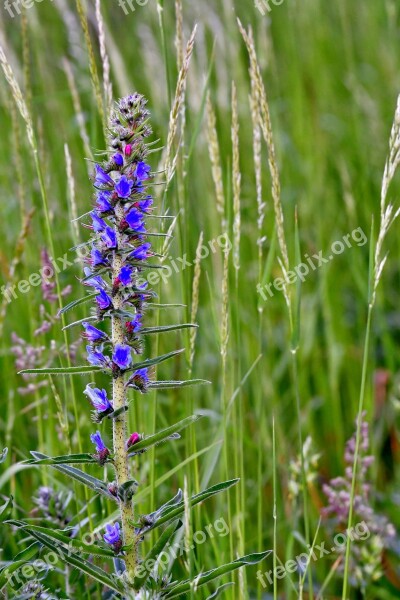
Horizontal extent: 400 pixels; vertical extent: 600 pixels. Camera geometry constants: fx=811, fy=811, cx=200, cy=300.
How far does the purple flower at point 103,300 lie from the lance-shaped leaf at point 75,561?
42 cm

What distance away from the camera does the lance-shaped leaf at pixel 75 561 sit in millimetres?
1462

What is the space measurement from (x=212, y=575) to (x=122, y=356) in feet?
1.43

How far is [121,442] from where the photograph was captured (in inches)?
60.6

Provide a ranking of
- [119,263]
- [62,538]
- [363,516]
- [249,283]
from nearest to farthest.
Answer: [62,538] → [119,263] → [363,516] → [249,283]

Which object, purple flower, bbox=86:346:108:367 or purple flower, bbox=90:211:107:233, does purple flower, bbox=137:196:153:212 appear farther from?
purple flower, bbox=86:346:108:367

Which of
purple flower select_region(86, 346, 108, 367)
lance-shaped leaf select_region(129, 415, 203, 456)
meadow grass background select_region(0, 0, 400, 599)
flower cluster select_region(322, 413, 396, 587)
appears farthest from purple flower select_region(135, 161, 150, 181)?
flower cluster select_region(322, 413, 396, 587)

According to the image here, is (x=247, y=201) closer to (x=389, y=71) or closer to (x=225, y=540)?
(x=389, y=71)

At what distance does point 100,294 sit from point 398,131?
2.77 ft

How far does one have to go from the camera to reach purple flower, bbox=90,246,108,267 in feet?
4.98

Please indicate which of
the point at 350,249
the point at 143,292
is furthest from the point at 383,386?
the point at 143,292

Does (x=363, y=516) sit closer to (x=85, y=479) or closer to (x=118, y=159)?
(x=85, y=479)

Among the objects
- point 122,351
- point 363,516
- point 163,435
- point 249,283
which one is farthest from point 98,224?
point 249,283

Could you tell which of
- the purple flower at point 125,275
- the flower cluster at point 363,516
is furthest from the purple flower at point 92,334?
the flower cluster at point 363,516

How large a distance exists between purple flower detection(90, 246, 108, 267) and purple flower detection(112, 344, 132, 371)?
16cm
